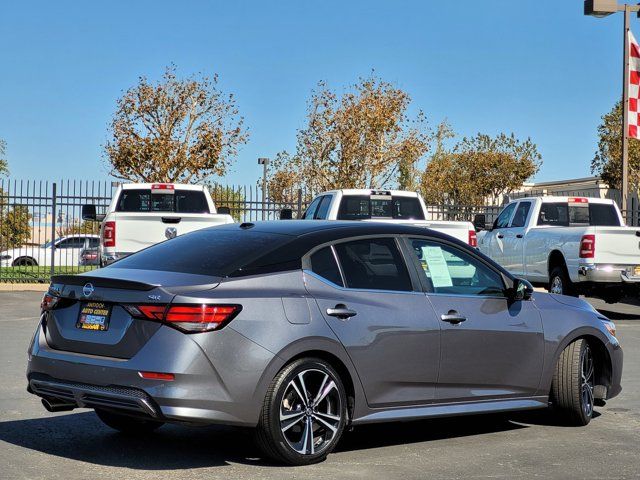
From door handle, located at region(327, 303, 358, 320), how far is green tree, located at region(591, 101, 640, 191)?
2193 inches

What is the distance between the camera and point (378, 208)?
18719 millimetres

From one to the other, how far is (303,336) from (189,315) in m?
0.74

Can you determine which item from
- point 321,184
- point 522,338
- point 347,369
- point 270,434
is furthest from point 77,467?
point 321,184

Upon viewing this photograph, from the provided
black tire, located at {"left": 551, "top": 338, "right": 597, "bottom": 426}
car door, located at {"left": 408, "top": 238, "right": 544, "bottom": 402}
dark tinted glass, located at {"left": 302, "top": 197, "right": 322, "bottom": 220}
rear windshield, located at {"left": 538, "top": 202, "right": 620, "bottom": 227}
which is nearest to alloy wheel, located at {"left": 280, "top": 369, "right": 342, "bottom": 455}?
car door, located at {"left": 408, "top": 238, "right": 544, "bottom": 402}

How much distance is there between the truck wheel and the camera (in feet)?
60.5

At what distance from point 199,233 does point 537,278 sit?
13034 millimetres

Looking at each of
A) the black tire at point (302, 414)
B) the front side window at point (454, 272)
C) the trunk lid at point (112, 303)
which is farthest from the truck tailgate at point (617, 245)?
the trunk lid at point (112, 303)

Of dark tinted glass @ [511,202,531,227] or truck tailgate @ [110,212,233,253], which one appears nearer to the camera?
truck tailgate @ [110,212,233,253]

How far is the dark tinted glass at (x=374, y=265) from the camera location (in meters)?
7.08

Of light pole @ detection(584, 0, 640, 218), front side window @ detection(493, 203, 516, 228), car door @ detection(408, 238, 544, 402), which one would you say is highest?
light pole @ detection(584, 0, 640, 218)

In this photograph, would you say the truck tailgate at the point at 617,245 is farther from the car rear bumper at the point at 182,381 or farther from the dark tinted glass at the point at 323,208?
the car rear bumper at the point at 182,381

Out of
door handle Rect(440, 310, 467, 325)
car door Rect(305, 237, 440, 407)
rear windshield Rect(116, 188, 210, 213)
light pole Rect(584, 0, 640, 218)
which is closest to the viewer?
car door Rect(305, 237, 440, 407)

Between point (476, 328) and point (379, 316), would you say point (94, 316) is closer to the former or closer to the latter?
point (379, 316)

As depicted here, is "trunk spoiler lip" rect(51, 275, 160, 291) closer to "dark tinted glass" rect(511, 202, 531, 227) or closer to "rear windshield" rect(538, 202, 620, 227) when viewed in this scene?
"rear windshield" rect(538, 202, 620, 227)
